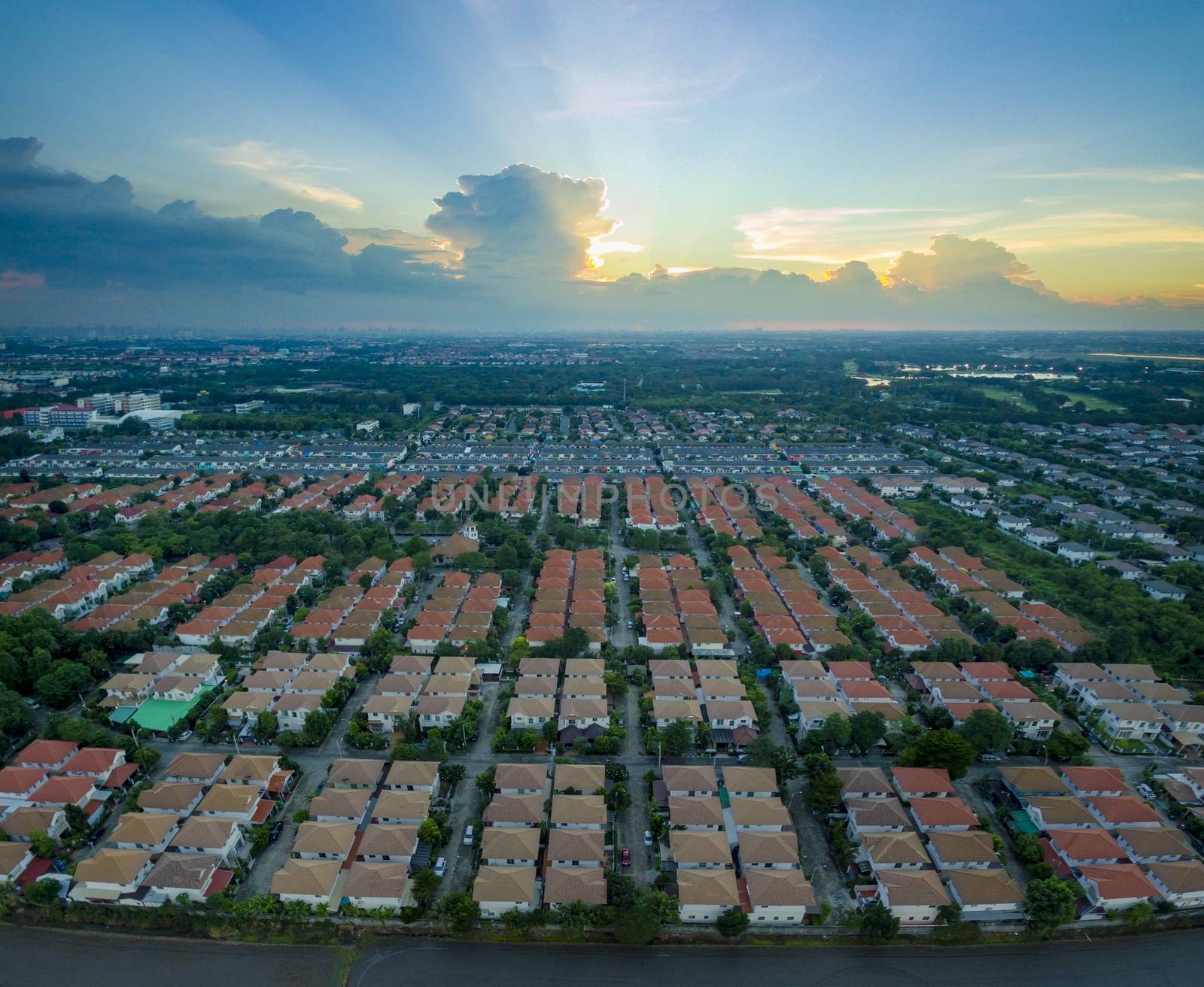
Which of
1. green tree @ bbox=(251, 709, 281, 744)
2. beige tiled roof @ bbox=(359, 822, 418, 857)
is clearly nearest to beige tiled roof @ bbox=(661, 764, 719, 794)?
beige tiled roof @ bbox=(359, 822, 418, 857)

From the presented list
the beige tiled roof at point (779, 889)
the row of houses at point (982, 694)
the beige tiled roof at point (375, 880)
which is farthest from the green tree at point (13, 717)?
the row of houses at point (982, 694)

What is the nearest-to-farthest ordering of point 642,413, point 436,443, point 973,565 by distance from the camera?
point 973,565, point 436,443, point 642,413

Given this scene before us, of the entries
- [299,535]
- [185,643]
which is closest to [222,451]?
[299,535]

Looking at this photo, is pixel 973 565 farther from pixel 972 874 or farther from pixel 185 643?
pixel 185 643

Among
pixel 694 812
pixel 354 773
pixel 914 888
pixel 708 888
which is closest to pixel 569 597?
pixel 354 773

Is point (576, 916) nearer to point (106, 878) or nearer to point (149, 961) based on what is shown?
point (149, 961)

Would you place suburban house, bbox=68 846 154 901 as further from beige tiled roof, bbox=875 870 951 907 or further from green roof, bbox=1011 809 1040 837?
green roof, bbox=1011 809 1040 837
